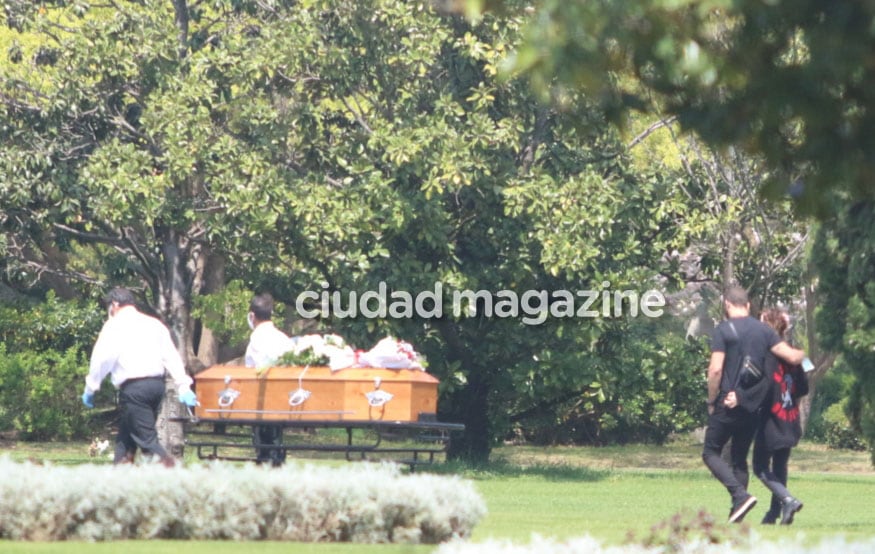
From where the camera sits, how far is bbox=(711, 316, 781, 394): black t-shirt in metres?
12.4

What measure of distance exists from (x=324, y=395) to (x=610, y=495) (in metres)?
4.73

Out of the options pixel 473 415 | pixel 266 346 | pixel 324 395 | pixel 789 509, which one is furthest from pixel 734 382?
pixel 473 415

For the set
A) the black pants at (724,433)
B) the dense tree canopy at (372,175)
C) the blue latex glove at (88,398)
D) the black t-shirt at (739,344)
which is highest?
the dense tree canopy at (372,175)

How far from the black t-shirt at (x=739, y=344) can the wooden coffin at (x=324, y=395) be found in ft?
9.42

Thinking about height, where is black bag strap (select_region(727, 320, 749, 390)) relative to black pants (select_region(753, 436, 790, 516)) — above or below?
above

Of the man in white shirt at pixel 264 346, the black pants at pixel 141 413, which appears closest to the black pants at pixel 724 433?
the man in white shirt at pixel 264 346

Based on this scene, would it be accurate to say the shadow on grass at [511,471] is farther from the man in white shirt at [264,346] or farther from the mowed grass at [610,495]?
the man in white shirt at [264,346]

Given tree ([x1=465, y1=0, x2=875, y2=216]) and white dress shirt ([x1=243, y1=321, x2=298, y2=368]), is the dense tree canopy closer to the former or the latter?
white dress shirt ([x1=243, y1=321, x2=298, y2=368])

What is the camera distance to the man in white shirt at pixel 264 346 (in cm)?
1413

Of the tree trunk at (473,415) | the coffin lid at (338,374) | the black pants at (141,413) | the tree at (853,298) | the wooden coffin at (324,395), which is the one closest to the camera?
the black pants at (141,413)

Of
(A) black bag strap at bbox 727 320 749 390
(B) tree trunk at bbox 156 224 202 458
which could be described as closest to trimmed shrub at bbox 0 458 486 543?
(A) black bag strap at bbox 727 320 749 390

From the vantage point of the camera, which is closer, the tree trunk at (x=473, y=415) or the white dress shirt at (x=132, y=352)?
the white dress shirt at (x=132, y=352)

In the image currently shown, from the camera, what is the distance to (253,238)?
2088 centimetres

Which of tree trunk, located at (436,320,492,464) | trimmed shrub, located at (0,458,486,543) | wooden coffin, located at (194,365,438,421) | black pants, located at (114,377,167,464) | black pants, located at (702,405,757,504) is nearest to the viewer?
trimmed shrub, located at (0,458,486,543)
